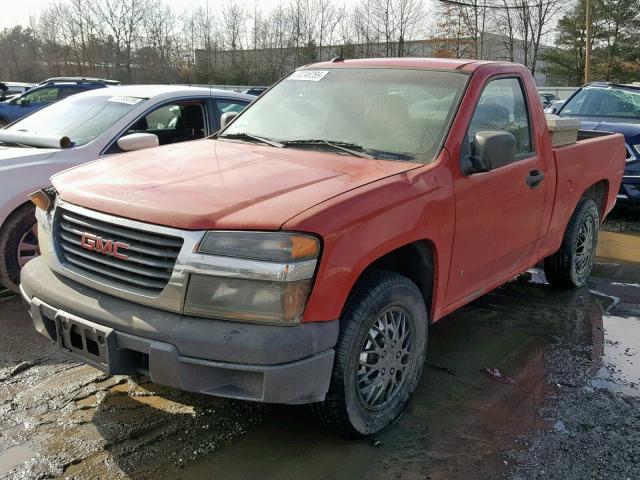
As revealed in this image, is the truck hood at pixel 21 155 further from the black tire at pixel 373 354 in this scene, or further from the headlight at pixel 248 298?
the black tire at pixel 373 354

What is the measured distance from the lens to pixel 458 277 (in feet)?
11.9

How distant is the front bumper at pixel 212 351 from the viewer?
8.43 feet

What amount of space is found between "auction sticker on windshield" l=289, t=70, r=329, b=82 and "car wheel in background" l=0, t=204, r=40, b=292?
2330 millimetres

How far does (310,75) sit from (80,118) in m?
2.51

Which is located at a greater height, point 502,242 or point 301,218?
point 301,218

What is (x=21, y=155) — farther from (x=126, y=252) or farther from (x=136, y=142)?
(x=126, y=252)

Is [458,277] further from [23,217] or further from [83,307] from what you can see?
[23,217]

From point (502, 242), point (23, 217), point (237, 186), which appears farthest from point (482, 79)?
point (23, 217)

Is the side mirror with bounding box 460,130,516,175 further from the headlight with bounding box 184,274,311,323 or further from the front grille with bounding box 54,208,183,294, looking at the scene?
the front grille with bounding box 54,208,183,294

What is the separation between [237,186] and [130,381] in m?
1.48

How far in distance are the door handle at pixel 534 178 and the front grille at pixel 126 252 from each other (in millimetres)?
2563

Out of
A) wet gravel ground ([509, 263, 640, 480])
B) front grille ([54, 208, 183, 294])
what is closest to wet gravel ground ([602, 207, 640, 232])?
wet gravel ground ([509, 263, 640, 480])

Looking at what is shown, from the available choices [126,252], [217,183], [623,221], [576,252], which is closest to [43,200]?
[126,252]

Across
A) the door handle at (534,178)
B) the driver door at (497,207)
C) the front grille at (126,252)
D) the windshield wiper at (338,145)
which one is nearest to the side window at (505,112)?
the driver door at (497,207)
